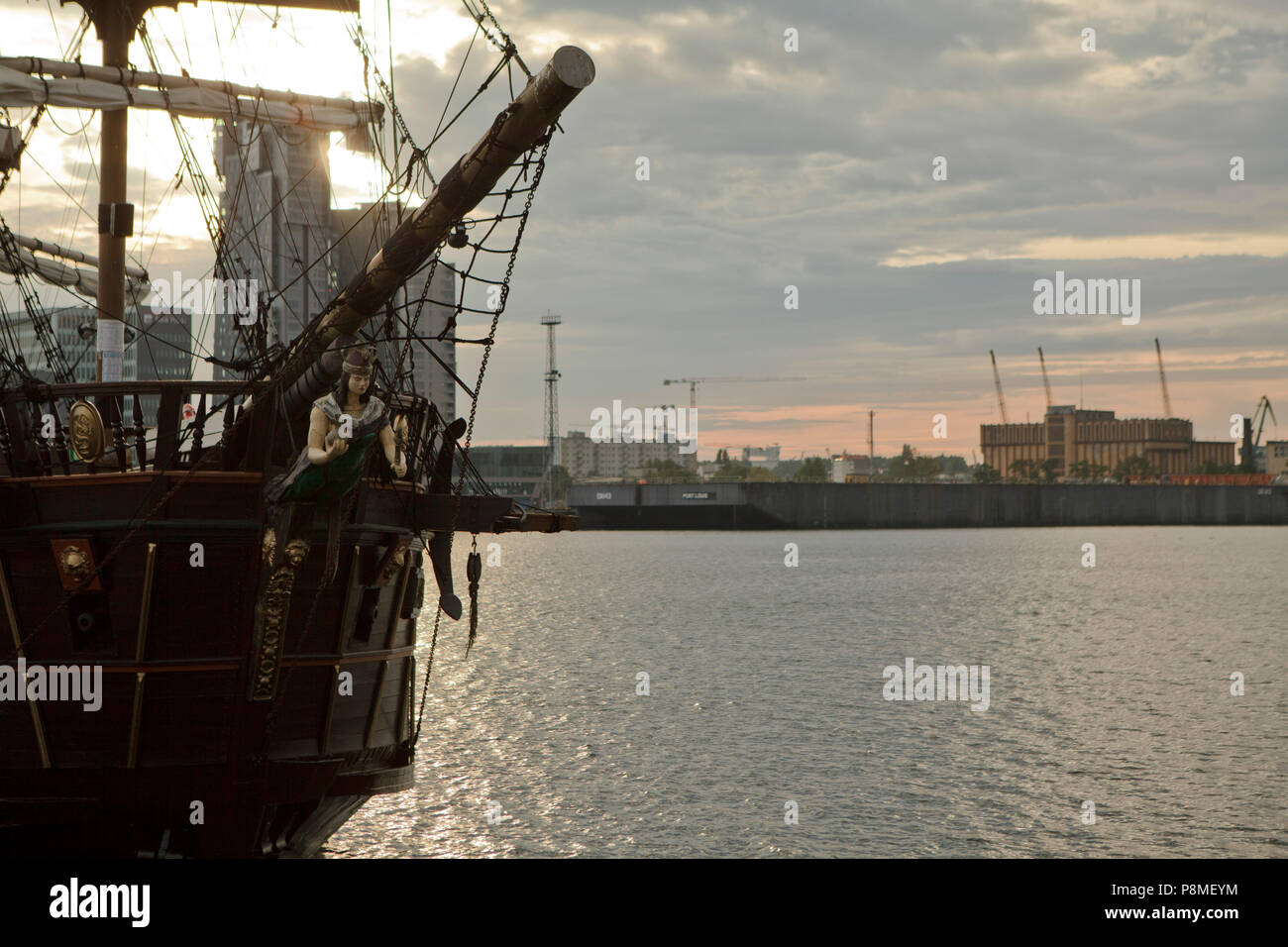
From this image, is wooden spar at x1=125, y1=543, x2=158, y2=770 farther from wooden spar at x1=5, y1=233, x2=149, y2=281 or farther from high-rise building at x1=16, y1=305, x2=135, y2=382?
wooden spar at x1=5, y1=233, x2=149, y2=281

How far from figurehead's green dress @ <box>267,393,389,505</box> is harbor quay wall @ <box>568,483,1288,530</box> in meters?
150

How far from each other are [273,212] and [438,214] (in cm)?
1755

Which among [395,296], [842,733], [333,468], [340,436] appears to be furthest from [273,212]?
[340,436]

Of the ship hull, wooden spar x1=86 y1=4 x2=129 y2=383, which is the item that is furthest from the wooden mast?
the ship hull

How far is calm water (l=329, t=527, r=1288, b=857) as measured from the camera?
20.6 metres

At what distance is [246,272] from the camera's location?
24906 millimetres

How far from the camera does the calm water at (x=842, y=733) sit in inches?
810

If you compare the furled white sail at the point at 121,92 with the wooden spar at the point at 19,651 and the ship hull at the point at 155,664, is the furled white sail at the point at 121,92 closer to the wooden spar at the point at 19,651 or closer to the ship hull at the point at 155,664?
the ship hull at the point at 155,664

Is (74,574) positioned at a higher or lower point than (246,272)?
lower

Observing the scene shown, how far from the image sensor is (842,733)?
96.8 ft

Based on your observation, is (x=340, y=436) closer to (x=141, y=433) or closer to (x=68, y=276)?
(x=141, y=433)
